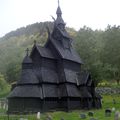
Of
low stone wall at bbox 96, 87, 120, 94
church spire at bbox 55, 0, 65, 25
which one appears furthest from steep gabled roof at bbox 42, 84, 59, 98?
low stone wall at bbox 96, 87, 120, 94

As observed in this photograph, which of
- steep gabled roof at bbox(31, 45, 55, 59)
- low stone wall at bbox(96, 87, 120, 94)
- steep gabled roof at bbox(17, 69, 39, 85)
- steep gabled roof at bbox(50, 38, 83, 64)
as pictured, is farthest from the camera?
low stone wall at bbox(96, 87, 120, 94)

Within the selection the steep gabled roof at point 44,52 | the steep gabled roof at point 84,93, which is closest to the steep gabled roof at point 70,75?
the steep gabled roof at point 84,93

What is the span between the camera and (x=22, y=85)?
45.0m

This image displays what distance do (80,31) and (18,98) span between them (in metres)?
41.5

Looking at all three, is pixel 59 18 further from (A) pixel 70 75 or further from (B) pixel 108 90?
(B) pixel 108 90

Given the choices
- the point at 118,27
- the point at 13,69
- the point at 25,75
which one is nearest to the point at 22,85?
the point at 25,75

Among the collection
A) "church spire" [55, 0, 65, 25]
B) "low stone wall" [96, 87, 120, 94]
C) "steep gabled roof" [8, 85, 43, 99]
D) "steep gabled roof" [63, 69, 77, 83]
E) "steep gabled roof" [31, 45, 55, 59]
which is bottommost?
"steep gabled roof" [8, 85, 43, 99]

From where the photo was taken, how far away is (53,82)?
155 ft

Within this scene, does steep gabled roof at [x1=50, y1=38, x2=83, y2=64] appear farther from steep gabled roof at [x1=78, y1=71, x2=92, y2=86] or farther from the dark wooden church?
steep gabled roof at [x1=78, y1=71, x2=92, y2=86]

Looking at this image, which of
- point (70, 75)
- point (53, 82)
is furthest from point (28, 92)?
point (70, 75)

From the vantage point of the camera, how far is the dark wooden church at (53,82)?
44.2 meters

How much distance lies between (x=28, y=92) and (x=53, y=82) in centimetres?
515

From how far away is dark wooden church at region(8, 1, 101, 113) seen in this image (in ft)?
145

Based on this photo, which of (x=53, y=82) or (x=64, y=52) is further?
(x=64, y=52)
